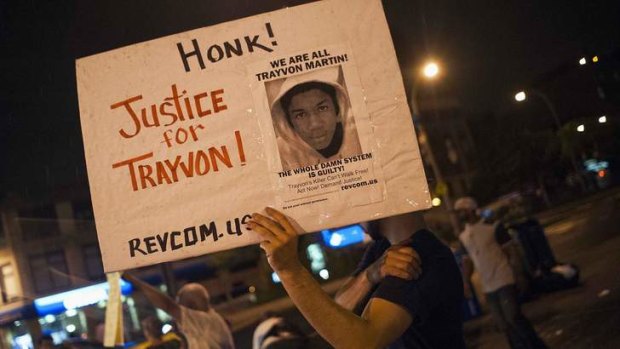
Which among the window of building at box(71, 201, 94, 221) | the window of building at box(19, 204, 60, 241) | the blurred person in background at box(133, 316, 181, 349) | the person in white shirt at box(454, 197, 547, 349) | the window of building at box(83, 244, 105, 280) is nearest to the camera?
the blurred person in background at box(133, 316, 181, 349)

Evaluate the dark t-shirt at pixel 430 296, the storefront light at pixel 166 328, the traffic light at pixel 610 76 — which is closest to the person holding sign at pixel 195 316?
the storefront light at pixel 166 328

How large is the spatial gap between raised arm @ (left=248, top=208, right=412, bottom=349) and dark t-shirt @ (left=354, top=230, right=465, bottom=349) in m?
0.06

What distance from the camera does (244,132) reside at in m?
1.90

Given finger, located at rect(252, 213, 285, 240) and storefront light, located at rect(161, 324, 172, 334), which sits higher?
finger, located at rect(252, 213, 285, 240)

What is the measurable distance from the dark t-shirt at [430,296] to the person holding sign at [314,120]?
1.54ft

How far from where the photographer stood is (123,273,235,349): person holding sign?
16.7 ft

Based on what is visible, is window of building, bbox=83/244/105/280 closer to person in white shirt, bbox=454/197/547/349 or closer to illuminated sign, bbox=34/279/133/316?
illuminated sign, bbox=34/279/133/316

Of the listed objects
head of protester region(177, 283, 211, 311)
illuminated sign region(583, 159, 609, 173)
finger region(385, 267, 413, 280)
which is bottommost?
head of protester region(177, 283, 211, 311)

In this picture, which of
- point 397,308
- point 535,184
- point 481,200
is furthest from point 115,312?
point 481,200

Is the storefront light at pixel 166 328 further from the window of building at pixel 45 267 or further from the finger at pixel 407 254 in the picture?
the window of building at pixel 45 267

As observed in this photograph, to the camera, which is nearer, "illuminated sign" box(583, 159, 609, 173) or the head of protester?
the head of protester

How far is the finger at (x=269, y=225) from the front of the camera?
177cm

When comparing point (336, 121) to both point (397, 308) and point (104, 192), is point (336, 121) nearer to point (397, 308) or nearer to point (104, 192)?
point (397, 308)

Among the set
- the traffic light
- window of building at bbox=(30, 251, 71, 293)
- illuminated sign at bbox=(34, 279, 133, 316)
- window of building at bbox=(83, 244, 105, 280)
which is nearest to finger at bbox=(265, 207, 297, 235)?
illuminated sign at bbox=(34, 279, 133, 316)
